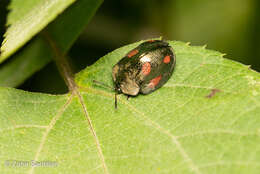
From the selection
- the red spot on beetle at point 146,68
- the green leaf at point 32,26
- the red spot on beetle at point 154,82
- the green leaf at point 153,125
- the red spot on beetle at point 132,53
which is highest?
the green leaf at point 32,26

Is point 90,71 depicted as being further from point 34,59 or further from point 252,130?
point 252,130

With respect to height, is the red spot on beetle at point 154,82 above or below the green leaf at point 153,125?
above

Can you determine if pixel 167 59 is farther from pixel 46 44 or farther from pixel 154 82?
pixel 46 44

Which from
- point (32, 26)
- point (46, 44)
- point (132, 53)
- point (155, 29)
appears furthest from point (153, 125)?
point (155, 29)

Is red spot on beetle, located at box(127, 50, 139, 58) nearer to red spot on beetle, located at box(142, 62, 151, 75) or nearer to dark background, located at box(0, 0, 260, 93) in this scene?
red spot on beetle, located at box(142, 62, 151, 75)

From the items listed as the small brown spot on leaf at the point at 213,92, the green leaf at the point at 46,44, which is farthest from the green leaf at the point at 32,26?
the small brown spot on leaf at the point at 213,92

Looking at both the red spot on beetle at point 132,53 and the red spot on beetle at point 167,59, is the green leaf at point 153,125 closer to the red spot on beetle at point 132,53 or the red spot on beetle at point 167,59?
the red spot on beetle at point 167,59

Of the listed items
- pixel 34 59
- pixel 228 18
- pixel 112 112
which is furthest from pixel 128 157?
pixel 228 18
